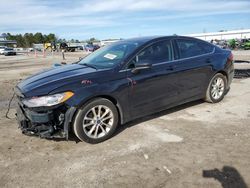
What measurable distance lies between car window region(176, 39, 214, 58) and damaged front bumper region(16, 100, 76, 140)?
2.67 meters

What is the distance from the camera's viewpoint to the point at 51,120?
→ 13.2 ft

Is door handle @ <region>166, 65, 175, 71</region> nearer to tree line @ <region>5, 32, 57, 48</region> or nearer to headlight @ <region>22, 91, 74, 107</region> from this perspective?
headlight @ <region>22, 91, 74, 107</region>

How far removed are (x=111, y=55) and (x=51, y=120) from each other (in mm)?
1793

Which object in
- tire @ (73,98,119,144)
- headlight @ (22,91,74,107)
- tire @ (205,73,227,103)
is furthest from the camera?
tire @ (205,73,227,103)

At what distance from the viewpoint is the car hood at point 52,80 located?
4051 millimetres

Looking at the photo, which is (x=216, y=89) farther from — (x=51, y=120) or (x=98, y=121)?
(x=51, y=120)

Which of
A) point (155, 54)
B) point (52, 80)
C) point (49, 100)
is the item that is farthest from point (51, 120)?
point (155, 54)

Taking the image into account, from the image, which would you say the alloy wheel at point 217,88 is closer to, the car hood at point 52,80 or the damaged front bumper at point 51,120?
the car hood at point 52,80

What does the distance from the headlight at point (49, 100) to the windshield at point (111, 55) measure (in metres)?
0.99

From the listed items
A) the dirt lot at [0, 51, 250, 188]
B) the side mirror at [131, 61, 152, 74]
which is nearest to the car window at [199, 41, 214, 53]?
the dirt lot at [0, 51, 250, 188]

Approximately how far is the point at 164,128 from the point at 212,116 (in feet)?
3.96

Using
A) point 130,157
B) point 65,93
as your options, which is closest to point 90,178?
point 130,157

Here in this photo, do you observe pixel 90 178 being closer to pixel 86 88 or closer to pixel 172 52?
pixel 86 88

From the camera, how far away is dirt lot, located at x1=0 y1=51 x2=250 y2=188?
3.27 meters
